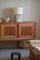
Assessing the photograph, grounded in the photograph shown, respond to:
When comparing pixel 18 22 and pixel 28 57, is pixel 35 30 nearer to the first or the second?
pixel 18 22

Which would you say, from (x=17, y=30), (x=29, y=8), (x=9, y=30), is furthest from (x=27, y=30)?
(x=29, y=8)

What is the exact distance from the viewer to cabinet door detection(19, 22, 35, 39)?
238 inches

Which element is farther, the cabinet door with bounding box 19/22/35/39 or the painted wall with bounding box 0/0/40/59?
the painted wall with bounding box 0/0/40/59

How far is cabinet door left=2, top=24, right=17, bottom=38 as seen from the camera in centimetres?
600

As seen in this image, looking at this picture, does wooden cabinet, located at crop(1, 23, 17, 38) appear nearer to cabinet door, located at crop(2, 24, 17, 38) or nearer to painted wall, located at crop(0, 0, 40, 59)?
cabinet door, located at crop(2, 24, 17, 38)

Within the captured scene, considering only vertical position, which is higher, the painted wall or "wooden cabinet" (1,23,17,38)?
the painted wall

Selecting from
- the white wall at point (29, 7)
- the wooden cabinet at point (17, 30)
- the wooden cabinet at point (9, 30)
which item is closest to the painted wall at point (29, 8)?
the white wall at point (29, 7)

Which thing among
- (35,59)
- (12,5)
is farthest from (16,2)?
(35,59)

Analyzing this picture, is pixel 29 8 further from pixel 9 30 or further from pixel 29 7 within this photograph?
pixel 9 30

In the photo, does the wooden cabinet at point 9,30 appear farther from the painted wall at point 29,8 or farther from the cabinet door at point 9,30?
the painted wall at point 29,8

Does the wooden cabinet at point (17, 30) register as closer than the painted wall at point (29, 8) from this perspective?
Yes

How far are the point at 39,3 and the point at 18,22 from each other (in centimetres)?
118

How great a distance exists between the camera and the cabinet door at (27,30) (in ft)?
19.9

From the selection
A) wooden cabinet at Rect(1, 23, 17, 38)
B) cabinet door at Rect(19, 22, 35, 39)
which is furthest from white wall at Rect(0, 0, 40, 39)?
wooden cabinet at Rect(1, 23, 17, 38)
